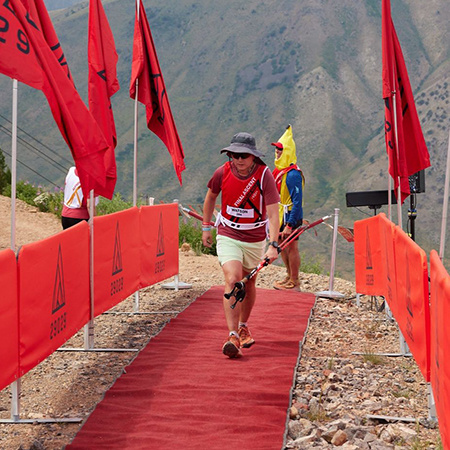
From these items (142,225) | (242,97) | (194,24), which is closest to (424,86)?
(242,97)

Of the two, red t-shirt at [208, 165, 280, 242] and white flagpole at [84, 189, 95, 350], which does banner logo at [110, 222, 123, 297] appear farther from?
red t-shirt at [208, 165, 280, 242]

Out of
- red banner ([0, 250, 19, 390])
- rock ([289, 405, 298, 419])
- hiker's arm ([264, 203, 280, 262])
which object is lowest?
rock ([289, 405, 298, 419])

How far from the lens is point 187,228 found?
2116 cm

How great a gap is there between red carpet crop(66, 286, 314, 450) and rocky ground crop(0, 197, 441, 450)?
154mm

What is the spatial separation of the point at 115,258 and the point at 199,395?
3092 mm

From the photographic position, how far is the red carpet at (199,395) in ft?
20.7

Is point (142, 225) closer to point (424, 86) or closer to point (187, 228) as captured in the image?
point (187, 228)

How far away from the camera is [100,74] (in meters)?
9.83

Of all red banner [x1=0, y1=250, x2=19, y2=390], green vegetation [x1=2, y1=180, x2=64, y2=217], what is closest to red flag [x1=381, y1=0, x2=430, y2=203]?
red banner [x1=0, y1=250, x2=19, y2=390]

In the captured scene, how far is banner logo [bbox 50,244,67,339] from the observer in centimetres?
753

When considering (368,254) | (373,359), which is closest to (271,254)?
(373,359)

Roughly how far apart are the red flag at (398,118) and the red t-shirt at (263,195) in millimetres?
1879

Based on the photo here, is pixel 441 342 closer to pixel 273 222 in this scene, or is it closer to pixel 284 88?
pixel 273 222

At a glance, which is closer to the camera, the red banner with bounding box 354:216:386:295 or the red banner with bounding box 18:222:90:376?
the red banner with bounding box 18:222:90:376
